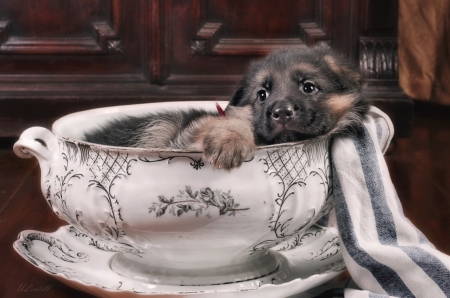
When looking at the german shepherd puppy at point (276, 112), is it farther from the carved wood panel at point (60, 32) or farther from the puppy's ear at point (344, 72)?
the carved wood panel at point (60, 32)

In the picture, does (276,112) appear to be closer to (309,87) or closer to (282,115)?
(282,115)

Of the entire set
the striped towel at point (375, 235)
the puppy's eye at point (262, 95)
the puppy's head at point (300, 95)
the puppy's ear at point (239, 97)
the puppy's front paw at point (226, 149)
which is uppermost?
the puppy's front paw at point (226, 149)

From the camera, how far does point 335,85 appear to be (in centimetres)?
144

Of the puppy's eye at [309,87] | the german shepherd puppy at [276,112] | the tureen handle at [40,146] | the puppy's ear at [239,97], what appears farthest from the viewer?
the puppy's ear at [239,97]

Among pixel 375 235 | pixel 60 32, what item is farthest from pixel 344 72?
pixel 60 32

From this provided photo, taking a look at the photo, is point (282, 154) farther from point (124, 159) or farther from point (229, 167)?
point (124, 159)

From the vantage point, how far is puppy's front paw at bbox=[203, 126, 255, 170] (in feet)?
3.40

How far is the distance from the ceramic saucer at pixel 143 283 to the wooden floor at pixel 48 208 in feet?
0.16

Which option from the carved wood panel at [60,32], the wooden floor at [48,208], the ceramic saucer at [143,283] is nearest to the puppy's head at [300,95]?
the ceramic saucer at [143,283]

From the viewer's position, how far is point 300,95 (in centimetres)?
138

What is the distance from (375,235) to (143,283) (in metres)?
0.41

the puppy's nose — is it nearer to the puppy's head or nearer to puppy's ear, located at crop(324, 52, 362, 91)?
the puppy's head

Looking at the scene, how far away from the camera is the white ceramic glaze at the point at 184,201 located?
1050mm

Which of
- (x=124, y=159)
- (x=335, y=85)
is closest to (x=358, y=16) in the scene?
(x=335, y=85)
